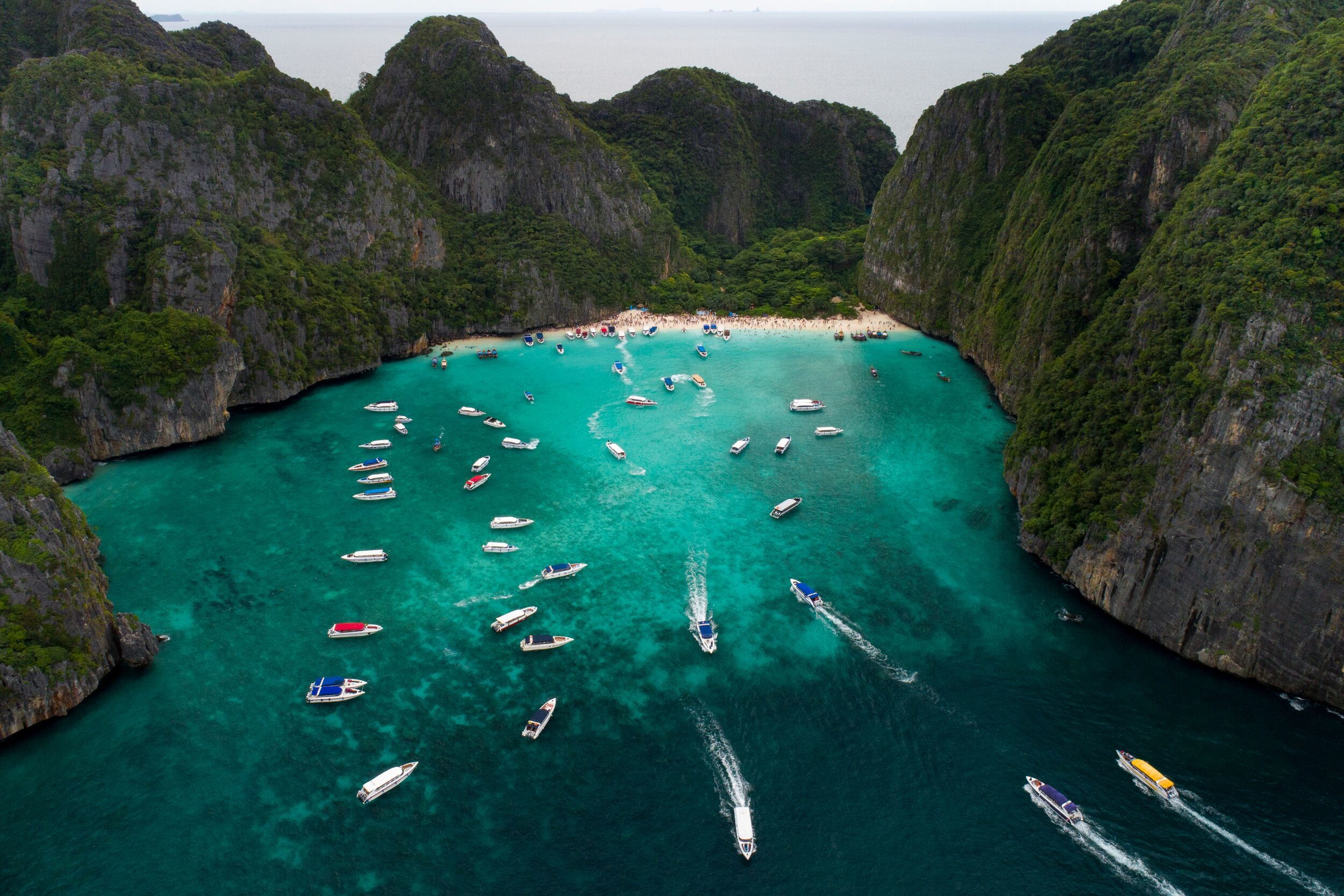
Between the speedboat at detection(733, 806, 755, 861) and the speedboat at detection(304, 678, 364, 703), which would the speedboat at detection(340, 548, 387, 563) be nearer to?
the speedboat at detection(304, 678, 364, 703)

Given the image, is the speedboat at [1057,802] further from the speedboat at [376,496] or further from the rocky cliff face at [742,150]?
the rocky cliff face at [742,150]

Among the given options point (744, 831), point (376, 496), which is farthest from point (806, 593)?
point (376, 496)

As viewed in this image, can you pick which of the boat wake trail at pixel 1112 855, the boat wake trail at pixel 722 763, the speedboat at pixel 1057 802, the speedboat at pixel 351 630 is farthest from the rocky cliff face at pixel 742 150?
the boat wake trail at pixel 1112 855

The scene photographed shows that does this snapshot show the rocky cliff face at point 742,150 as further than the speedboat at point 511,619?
Yes

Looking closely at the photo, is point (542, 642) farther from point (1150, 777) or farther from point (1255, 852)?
point (1255, 852)

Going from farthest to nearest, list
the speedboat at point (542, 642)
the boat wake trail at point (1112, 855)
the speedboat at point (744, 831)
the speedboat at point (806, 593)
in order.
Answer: the speedboat at point (806, 593), the speedboat at point (542, 642), the speedboat at point (744, 831), the boat wake trail at point (1112, 855)

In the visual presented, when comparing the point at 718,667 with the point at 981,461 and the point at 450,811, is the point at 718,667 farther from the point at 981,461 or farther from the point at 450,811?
the point at 981,461
